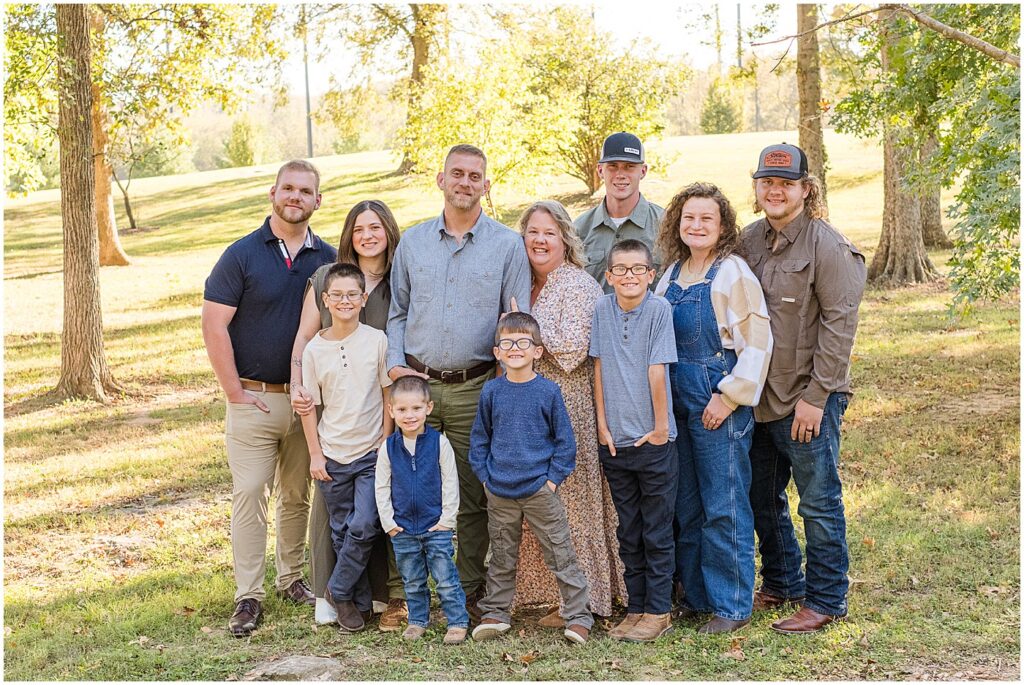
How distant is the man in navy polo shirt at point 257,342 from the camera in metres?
4.95

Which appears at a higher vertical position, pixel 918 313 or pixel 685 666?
pixel 918 313

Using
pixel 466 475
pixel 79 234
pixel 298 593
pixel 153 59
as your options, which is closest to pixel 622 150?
pixel 466 475

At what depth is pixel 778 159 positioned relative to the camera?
4.50m

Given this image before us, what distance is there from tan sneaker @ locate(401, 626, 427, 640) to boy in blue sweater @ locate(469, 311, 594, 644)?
0.93 feet

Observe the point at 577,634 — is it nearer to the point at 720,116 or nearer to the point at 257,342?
the point at 257,342

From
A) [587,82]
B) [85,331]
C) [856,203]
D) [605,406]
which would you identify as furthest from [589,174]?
[605,406]

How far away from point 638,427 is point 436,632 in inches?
57.7

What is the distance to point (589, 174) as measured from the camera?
998 inches

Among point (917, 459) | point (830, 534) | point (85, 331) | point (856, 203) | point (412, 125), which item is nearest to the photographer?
point (830, 534)

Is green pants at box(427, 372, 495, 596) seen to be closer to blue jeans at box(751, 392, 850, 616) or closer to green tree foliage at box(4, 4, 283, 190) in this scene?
blue jeans at box(751, 392, 850, 616)

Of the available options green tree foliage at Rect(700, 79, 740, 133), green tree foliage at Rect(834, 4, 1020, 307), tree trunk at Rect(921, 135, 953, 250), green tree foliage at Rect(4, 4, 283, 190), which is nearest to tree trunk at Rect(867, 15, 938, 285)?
tree trunk at Rect(921, 135, 953, 250)

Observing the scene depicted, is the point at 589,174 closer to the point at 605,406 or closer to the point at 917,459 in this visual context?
the point at 917,459

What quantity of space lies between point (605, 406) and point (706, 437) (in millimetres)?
510

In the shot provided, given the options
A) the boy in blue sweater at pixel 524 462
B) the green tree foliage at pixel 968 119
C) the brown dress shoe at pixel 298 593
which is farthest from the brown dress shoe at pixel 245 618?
the green tree foliage at pixel 968 119
